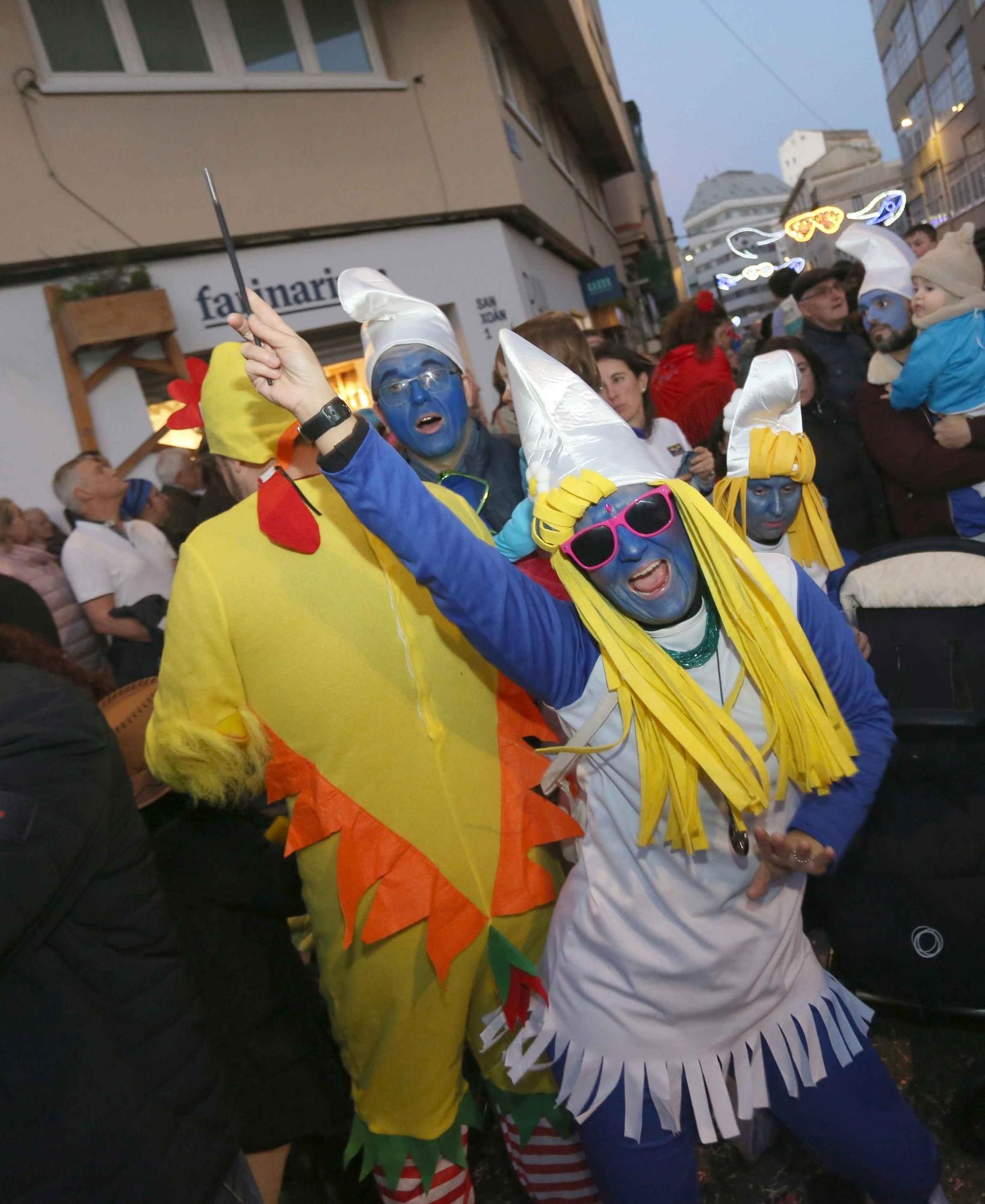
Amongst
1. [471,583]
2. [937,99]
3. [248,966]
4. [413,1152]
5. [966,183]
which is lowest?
[413,1152]

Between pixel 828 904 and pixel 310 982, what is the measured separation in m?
1.30

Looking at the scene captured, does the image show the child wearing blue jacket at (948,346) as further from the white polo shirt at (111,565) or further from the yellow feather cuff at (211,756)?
the white polo shirt at (111,565)

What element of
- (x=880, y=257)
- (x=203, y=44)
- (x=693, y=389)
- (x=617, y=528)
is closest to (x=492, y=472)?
(x=617, y=528)

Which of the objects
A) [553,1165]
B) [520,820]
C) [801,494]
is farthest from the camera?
[801,494]

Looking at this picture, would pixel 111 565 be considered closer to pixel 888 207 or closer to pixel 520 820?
pixel 520 820

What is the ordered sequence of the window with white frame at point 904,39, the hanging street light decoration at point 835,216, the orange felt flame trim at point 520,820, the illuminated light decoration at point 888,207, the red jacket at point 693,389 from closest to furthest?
1. the orange felt flame trim at point 520,820
2. the red jacket at point 693,389
3. the illuminated light decoration at point 888,207
4. the hanging street light decoration at point 835,216
5. the window with white frame at point 904,39

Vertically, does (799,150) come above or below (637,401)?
above

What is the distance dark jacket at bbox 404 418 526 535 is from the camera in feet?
8.03

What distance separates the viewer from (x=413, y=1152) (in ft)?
6.01

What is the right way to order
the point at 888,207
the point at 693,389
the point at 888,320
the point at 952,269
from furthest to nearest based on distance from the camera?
1. the point at 888,207
2. the point at 693,389
3. the point at 888,320
4. the point at 952,269

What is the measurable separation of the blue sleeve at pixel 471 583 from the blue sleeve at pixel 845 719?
1.38 ft

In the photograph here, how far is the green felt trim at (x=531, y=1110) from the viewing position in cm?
191

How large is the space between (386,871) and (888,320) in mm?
3031

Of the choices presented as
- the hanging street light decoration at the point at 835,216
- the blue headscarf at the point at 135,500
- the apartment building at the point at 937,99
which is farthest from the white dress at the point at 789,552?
the apartment building at the point at 937,99
